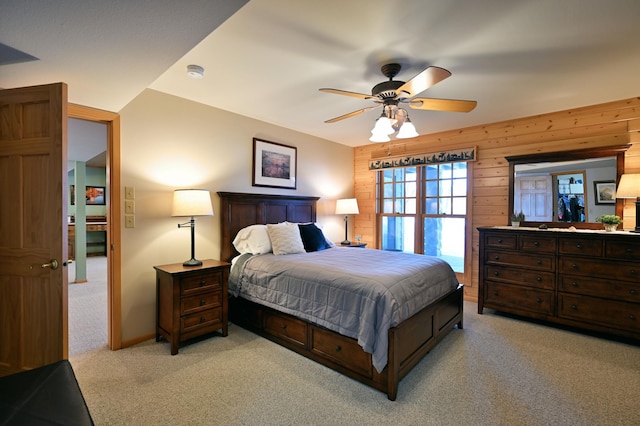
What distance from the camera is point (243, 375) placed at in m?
2.38

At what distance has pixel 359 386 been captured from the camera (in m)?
2.25

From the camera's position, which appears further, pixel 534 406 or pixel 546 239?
pixel 546 239

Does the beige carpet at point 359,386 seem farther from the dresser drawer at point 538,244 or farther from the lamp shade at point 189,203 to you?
the lamp shade at point 189,203

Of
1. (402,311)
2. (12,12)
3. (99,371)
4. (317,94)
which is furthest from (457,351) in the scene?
(12,12)

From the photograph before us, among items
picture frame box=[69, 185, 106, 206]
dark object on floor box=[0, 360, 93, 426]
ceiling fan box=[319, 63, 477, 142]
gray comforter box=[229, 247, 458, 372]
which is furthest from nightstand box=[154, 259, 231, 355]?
picture frame box=[69, 185, 106, 206]

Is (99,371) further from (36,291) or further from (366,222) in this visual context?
(366,222)

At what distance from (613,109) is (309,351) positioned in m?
4.28

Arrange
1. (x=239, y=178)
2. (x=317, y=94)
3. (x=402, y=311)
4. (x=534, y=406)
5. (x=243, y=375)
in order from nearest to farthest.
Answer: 1. (x=534, y=406)
2. (x=402, y=311)
3. (x=243, y=375)
4. (x=317, y=94)
5. (x=239, y=178)

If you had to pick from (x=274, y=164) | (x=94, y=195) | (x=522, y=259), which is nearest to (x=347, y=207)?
(x=274, y=164)

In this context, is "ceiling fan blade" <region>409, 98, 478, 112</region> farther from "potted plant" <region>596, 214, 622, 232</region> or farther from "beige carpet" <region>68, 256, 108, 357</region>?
"beige carpet" <region>68, 256, 108, 357</region>

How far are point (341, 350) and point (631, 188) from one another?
339 cm

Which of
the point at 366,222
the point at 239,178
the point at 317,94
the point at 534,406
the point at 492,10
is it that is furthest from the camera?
the point at 366,222

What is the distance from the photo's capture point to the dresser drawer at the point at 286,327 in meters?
2.67

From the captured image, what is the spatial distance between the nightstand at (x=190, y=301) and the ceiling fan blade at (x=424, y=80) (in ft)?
7.84
